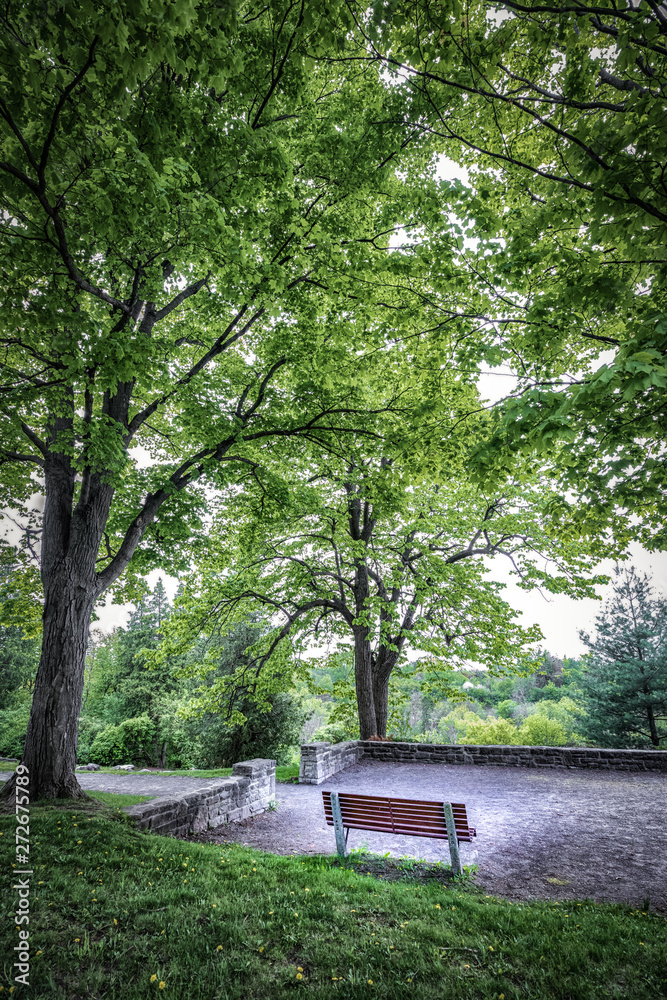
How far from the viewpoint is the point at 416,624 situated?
12406 mm

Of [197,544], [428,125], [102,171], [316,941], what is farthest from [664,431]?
[197,544]

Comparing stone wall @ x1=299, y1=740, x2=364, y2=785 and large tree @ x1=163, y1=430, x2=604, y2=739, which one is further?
large tree @ x1=163, y1=430, x2=604, y2=739

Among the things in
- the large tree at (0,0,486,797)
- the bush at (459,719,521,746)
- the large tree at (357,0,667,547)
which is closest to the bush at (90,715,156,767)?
the large tree at (0,0,486,797)

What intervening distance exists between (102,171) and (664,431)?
17.1 feet

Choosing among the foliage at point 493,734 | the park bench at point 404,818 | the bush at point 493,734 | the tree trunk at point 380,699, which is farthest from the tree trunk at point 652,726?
the park bench at point 404,818

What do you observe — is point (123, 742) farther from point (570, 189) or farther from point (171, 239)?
point (570, 189)

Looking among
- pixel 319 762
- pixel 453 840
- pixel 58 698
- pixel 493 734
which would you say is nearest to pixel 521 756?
pixel 319 762

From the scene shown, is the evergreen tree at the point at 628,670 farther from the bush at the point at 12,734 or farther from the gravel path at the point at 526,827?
the bush at the point at 12,734

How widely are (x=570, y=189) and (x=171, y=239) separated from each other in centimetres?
394

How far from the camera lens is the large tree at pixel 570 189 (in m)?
2.95

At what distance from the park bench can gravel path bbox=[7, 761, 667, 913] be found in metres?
0.49

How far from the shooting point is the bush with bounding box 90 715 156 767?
18672 millimetres

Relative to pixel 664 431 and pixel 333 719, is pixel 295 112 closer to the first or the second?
pixel 664 431

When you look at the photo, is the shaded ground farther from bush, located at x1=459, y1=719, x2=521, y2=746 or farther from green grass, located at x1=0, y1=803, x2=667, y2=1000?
bush, located at x1=459, y1=719, x2=521, y2=746
